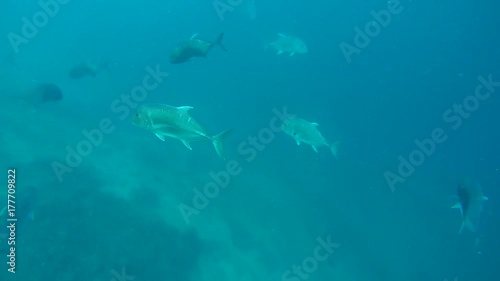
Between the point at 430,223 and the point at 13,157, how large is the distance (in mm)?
19864

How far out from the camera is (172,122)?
14.8 feet

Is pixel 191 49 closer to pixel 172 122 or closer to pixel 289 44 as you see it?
pixel 172 122

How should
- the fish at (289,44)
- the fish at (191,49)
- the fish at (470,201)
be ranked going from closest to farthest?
the fish at (470,201) < the fish at (191,49) < the fish at (289,44)

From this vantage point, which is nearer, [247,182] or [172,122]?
[172,122]

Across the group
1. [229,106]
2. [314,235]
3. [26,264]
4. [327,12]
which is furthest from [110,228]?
[327,12]

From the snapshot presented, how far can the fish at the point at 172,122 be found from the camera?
177 inches

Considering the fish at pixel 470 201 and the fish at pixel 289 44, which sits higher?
the fish at pixel 289 44

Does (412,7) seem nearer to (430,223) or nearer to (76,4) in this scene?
(430,223)

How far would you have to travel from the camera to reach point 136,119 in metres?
4.65

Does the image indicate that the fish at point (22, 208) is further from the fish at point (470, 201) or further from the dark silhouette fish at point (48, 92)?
the fish at point (470, 201)

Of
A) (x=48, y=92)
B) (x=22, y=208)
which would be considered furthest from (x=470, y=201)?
(x=48, y=92)

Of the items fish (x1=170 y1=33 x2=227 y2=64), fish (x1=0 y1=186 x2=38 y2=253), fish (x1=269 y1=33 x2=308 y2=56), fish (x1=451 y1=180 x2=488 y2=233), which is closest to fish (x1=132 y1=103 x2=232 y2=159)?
fish (x1=170 y1=33 x2=227 y2=64)

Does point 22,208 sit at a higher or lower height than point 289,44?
lower

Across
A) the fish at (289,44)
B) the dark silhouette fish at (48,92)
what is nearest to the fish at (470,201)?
the fish at (289,44)
